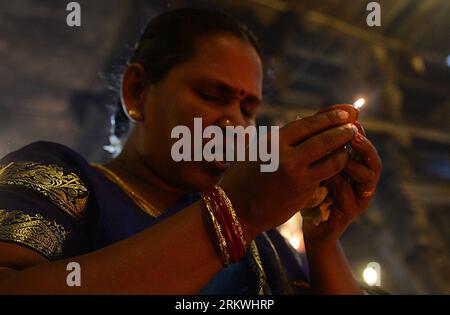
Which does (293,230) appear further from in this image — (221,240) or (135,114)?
(221,240)

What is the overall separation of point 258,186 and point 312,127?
22 cm

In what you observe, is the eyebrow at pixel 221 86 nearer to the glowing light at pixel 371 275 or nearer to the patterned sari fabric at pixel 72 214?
the patterned sari fabric at pixel 72 214

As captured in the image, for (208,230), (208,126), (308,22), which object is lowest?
(208,230)

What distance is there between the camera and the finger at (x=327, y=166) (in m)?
0.97

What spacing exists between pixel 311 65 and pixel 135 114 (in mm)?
5968

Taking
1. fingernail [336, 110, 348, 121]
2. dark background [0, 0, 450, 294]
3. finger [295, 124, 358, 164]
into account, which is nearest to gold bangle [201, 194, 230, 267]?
finger [295, 124, 358, 164]

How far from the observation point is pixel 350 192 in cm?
146

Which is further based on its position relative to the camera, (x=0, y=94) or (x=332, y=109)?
(x=0, y=94)

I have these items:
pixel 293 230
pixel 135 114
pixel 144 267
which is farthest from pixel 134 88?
pixel 293 230

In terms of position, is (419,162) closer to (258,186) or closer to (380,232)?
(380,232)

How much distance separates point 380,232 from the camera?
5.99 meters

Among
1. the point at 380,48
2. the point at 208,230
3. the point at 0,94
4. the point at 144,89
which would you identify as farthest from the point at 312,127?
the point at 380,48

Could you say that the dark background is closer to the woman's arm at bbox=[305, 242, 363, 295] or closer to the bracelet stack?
the woman's arm at bbox=[305, 242, 363, 295]

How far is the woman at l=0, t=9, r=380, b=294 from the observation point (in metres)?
0.87
